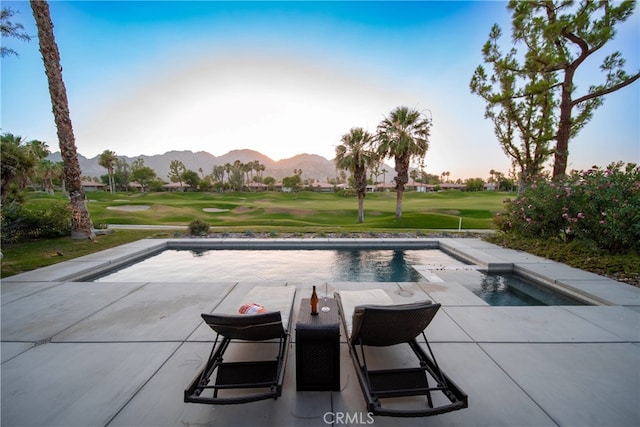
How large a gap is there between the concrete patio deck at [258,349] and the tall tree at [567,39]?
7887 mm

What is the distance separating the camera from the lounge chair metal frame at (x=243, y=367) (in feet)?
6.08

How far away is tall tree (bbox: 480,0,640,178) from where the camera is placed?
27.2 feet

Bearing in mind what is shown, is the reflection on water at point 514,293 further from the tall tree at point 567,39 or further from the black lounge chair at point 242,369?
the tall tree at point 567,39

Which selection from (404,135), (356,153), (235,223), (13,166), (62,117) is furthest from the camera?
(356,153)

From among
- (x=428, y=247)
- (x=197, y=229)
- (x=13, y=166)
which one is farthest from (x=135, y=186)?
(x=428, y=247)

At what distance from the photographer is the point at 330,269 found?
6.71m

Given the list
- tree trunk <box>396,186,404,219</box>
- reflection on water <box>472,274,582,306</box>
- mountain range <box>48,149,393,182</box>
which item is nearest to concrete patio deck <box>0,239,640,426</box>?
reflection on water <box>472,274,582,306</box>

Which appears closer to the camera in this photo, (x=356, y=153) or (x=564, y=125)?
(x=564, y=125)

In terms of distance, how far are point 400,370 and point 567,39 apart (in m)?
12.8

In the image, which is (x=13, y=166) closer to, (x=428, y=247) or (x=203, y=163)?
(x=428, y=247)

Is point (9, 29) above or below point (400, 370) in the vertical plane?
above

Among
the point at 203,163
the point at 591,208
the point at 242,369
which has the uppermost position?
the point at 203,163

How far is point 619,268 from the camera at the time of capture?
5.26 metres

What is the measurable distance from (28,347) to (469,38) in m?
15.7
